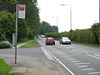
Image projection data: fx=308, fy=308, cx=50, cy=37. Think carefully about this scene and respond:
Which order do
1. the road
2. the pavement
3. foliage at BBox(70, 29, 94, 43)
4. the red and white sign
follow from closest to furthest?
the pavement, the road, the red and white sign, foliage at BBox(70, 29, 94, 43)

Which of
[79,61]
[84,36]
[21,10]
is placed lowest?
[79,61]

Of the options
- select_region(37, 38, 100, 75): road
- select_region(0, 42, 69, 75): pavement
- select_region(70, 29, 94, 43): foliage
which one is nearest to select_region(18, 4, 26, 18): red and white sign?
select_region(0, 42, 69, 75): pavement

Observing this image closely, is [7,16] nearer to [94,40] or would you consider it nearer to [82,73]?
[94,40]

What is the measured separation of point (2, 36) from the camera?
54906 millimetres

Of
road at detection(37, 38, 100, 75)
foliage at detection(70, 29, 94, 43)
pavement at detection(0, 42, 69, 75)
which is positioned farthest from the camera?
foliage at detection(70, 29, 94, 43)

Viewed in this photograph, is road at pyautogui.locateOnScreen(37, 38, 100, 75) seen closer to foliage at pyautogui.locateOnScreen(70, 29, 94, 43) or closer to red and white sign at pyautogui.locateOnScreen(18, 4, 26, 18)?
red and white sign at pyautogui.locateOnScreen(18, 4, 26, 18)

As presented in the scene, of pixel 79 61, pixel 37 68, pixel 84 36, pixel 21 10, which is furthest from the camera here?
pixel 84 36

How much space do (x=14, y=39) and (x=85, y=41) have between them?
43972 mm

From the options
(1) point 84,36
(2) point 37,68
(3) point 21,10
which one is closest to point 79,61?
(2) point 37,68

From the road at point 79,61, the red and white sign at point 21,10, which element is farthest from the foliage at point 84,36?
the red and white sign at point 21,10

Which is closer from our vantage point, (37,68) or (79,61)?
(37,68)

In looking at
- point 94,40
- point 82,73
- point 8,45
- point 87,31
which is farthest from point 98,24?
point 82,73

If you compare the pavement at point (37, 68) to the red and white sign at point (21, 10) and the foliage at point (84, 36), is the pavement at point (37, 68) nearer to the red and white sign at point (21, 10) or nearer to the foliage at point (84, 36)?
the red and white sign at point (21, 10)

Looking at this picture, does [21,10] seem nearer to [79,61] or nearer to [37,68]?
[37,68]
